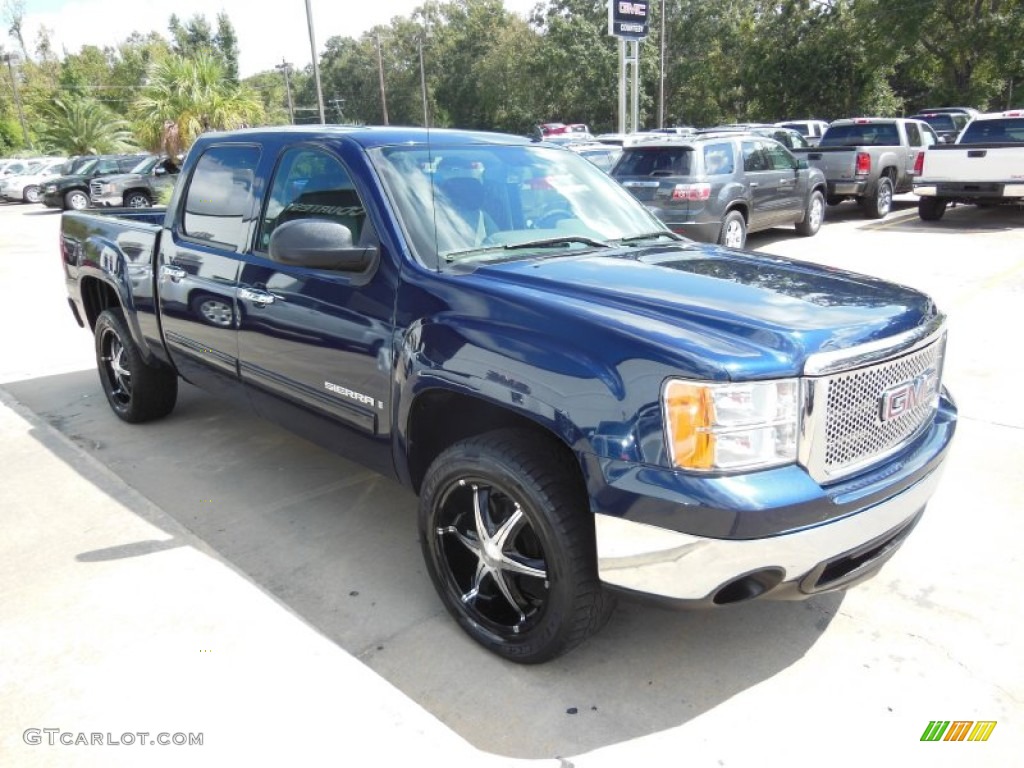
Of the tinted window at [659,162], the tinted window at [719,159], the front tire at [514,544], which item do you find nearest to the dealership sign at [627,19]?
the tinted window at [719,159]

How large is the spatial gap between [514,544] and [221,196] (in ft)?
8.13

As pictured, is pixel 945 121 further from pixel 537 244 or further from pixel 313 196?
pixel 313 196

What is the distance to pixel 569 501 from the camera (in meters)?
2.51

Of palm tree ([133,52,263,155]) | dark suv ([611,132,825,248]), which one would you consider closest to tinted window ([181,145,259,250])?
dark suv ([611,132,825,248])

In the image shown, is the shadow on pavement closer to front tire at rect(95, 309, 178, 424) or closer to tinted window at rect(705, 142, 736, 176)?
front tire at rect(95, 309, 178, 424)

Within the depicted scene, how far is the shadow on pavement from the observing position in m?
2.61

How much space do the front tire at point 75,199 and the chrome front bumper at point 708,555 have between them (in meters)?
24.3

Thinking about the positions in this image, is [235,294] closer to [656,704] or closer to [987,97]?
[656,704]

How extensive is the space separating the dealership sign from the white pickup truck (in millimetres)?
12459

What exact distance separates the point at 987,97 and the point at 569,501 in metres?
38.8

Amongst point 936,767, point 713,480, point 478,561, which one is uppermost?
point 713,480

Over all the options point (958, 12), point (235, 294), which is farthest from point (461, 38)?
point (235, 294)

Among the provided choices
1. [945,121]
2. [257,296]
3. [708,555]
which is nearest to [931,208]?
[257,296]

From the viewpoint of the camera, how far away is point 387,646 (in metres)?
2.94
